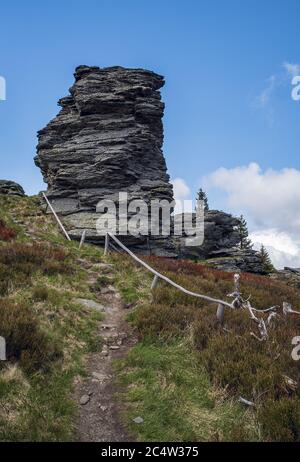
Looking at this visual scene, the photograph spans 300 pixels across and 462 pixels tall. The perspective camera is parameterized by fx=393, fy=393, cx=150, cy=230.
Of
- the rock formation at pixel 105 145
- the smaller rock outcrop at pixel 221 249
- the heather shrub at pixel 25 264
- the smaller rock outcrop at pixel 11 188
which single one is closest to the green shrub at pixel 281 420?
the heather shrub at pixel 25 264

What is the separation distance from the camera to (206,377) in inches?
318

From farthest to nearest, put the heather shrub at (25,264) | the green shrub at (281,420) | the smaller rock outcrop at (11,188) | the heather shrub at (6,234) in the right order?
the smaller rock outcrop at (11,188) < the heather shrub at (6,234) < the heather shrub at (25,264) < the green shrub at (281,420)

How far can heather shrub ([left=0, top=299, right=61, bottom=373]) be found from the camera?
780cm

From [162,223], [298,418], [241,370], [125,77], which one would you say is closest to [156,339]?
[241,370]

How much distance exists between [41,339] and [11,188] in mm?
27935

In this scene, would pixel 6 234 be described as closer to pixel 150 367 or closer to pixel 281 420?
pixel 150 367

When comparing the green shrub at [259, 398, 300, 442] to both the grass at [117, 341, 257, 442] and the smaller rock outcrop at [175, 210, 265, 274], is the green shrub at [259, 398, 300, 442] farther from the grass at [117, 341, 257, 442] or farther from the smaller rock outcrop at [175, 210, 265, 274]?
the smaller rock outcrop at [175, 210, 265, 274]

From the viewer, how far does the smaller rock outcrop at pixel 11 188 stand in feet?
109

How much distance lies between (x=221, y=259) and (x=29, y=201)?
15466mm

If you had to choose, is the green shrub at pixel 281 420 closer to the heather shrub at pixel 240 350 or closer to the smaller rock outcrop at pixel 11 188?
the heather shrub at pixel 240 350

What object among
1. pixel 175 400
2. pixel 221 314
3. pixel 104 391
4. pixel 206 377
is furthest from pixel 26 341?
pixel 221 314

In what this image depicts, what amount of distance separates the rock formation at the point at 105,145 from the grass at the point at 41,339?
468 inches

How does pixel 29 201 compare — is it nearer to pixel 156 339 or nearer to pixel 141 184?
pixel 141 184

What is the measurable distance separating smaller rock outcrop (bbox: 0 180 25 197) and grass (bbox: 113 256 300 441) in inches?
979
